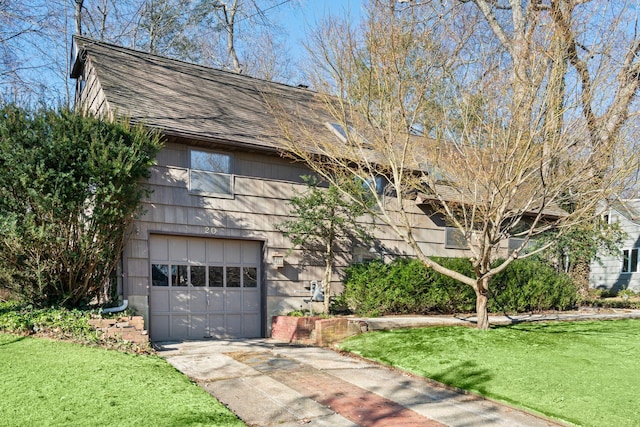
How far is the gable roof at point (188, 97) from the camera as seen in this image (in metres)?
10.2

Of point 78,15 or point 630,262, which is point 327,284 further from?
point 630,262

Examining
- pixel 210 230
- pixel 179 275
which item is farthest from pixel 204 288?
pixel 210 230

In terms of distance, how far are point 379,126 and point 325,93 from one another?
1508 mm

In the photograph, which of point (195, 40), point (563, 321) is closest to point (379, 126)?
point (563, 321)

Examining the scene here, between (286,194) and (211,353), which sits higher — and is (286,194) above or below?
above

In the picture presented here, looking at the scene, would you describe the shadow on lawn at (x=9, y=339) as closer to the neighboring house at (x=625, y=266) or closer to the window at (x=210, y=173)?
the window at (x=210, y=173)

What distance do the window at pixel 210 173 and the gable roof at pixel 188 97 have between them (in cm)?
48

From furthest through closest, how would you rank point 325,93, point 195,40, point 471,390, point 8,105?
point 195,40 → point 325,93 → point 8,105 → point 471,390

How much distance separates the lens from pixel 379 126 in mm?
8766

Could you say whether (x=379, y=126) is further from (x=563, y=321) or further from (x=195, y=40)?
(x=195, y=40)

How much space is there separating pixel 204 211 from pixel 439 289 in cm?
574

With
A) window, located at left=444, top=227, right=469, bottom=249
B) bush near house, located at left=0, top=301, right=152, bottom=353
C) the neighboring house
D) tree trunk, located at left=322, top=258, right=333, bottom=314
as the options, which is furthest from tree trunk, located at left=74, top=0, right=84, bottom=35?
the neighboring house

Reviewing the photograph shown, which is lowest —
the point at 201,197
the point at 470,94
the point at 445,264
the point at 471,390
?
the point at 471,390

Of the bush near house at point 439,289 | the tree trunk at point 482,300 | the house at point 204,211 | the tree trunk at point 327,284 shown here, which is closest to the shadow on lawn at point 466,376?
the tree trunk at point 482,300
